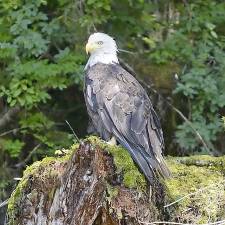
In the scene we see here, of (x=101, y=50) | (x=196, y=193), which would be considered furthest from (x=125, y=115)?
(x=101, y=50)

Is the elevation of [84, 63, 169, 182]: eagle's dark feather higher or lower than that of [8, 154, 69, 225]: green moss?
higher

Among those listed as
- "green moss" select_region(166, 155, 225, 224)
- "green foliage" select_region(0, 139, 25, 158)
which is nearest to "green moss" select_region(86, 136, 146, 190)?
"green moss" select_region(166, 155, 225, 224)

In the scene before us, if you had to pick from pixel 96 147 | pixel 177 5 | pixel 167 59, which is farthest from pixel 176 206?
pixel 177 5

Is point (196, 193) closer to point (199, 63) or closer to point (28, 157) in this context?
point (199, 63)

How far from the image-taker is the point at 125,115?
A: 5469 mm

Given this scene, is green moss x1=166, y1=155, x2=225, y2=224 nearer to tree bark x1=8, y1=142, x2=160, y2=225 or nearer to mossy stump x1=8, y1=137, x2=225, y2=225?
mossy stump x1=8, y1=137, x2=225, y2=225

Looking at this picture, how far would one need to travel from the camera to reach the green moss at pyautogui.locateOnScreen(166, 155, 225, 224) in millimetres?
4883

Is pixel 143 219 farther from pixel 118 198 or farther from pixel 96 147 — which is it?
pixel 96 147

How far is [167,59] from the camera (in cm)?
793

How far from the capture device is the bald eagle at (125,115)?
5102mm

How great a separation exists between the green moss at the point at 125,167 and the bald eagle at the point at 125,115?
7cm

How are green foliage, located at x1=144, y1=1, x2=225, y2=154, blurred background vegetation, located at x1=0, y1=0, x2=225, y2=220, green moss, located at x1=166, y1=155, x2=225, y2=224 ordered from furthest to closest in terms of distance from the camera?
green foliage, located at x1=144, y1=1, x2=225, y2=154
blurred background vegetation, located at x1=0, y1=0, x2=225, y2=220
green moss, located at x1=166, y1=155, x2=225, y2=224

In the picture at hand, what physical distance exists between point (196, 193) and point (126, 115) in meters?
0.88

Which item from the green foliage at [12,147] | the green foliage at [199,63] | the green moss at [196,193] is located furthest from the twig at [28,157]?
the green moss at [196,193]
